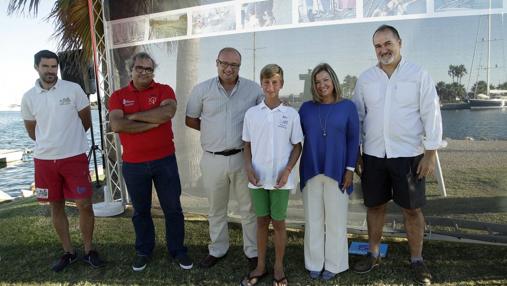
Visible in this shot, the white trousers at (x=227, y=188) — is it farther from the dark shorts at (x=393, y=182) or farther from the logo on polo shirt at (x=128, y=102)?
the dark shorts at (x=393, y=182)

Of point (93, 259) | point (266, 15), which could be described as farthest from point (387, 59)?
point (93, 259)

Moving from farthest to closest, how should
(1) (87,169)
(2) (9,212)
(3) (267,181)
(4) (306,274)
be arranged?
1. (2) (9,212)
2. (1) (87,169)
3. (4) (306,274)
4. (3) (267,181)

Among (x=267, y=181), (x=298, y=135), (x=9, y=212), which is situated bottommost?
(x=9, y=212)

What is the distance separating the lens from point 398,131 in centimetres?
283

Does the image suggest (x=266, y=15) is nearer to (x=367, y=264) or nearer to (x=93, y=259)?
(x=367, y=264)

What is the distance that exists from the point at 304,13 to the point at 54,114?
231 cm

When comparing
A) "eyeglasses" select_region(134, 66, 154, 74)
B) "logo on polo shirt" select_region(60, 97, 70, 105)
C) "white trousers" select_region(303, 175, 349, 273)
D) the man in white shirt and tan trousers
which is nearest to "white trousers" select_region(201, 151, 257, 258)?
"white trousers" select_region(303, 175, 349, 273)

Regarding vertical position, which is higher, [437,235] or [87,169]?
[87,169]

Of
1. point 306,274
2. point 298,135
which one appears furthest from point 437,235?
point 298,135

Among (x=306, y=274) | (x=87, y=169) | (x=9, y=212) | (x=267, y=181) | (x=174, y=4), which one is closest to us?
(x=267, y=181)

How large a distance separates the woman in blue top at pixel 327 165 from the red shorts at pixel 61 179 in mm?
1777

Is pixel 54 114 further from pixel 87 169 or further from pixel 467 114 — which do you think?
pixel 467 114

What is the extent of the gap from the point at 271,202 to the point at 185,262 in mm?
998

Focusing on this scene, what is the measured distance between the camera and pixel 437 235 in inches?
145
